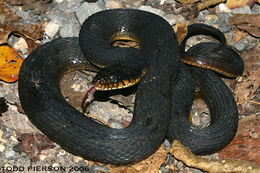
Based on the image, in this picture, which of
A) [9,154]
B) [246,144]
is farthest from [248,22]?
[9,154]

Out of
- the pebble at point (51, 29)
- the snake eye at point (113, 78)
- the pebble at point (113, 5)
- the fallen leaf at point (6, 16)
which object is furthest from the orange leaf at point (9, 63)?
the pebble at point (113, 5)

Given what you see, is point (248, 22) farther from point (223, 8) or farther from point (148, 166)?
point (148, 166)

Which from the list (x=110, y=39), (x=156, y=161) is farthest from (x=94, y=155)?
(x=110, y=39)

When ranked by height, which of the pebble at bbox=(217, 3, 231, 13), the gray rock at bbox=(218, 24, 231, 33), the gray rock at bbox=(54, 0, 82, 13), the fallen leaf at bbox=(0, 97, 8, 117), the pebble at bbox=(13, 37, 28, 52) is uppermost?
the gray rock at bbox=(54, 0, 82, 13)

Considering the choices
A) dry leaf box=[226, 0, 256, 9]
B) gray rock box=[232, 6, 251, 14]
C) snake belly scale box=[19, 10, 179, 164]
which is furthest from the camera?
dry leaf box=[226, 0, 256, 9]

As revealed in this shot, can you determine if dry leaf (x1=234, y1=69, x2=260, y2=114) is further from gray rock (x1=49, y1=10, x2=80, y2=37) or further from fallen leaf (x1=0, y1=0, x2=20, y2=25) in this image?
fallen leaf (x1=0, y1=0, x2=20, y2=25)

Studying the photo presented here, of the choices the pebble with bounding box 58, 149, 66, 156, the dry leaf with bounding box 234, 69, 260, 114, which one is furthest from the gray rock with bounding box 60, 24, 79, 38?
the dry leaf with bounding box 234, 69, 260, 114
